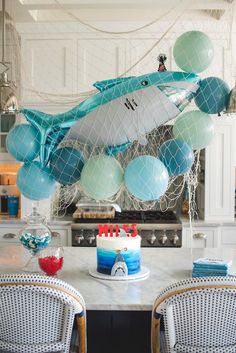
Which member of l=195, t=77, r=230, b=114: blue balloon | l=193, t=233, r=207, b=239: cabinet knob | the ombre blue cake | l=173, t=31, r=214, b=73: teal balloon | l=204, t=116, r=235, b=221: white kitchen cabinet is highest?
l=173, t=31, r=214, b=73: teal balloon

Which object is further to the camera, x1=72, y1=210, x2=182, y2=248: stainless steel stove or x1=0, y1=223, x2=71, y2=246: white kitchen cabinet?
x1=0, y1=223, x2=71, y2=246: white kitchen cabinet

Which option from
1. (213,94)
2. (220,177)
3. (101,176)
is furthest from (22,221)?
(213,94)

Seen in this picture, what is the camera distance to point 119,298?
2.46 m

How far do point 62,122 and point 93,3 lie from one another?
66.2 inches

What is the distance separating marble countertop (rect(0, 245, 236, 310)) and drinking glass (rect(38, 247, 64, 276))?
2.6 inches

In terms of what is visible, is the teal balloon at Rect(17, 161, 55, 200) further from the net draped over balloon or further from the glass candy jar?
the glass candy jar

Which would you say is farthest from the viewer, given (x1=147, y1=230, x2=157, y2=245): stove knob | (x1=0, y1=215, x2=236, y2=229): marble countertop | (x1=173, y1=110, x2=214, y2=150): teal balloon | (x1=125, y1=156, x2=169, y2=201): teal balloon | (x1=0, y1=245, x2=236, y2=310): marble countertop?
(x1=0, y1=215, x2=236, y2=229): marble countertop

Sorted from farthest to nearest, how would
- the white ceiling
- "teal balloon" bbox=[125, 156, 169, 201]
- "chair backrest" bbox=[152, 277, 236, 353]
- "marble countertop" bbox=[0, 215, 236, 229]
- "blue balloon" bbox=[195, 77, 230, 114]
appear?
"marble countertop" bbox=[0, 215, 236, 229]
the white ceiling
"blue balloon" bbox=[195, 77, 230, 114]
"teal balloon" bbox=[125, 156, 169, 201]
"chair backrest" bbox=[152, 277, 236, 353]

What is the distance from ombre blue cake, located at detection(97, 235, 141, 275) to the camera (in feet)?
9.30

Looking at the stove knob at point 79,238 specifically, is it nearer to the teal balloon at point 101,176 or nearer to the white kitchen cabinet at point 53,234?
the white kitchen cabinet at point 53,234

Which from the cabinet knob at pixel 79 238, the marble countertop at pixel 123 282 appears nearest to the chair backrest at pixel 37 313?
the marble countertop at pixel 123 282

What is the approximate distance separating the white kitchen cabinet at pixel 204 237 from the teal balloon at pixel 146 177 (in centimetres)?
227

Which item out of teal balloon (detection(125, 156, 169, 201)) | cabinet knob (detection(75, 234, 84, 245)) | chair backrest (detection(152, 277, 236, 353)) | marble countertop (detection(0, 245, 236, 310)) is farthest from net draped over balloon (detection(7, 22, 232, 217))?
cabinet knob (detection(75, 234, 84, 245))

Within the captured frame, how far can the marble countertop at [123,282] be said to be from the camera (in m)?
2.42
